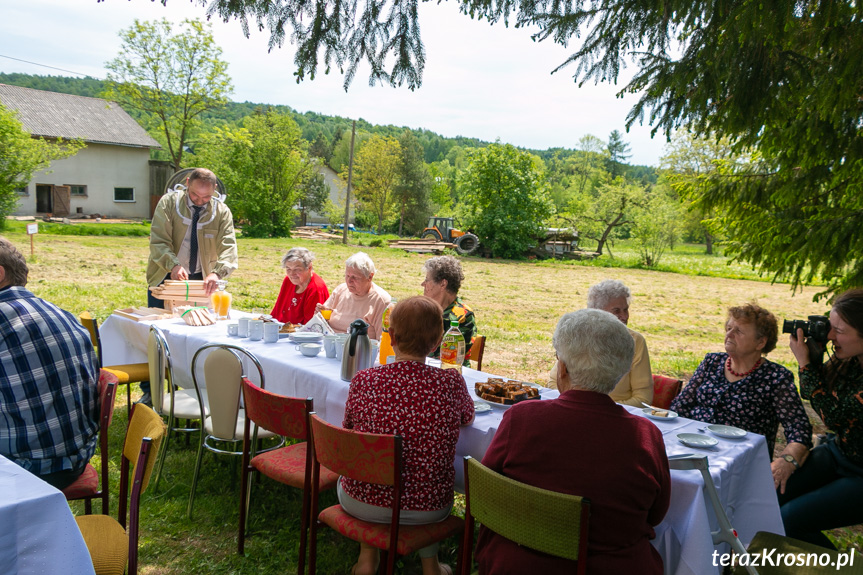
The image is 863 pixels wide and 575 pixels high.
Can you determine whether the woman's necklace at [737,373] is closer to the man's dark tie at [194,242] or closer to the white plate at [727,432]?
the white plate at [727,432]

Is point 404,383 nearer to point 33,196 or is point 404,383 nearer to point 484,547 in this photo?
point 484,547

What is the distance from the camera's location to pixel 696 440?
2311 mm

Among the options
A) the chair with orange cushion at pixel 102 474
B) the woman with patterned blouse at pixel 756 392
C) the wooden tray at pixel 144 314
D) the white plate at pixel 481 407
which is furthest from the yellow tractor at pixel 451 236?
the chair with orange cushion at pixel 102 474

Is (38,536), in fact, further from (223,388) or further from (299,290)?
(299,290)

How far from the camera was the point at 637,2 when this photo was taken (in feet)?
11.7

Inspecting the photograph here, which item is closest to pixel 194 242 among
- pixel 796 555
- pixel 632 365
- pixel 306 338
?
pixel 306 338

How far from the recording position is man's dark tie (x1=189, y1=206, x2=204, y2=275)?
5297 mm

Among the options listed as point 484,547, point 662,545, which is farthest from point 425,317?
point 662,545

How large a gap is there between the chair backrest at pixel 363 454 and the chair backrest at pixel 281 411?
35 cm

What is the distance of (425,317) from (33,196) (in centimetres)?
3325

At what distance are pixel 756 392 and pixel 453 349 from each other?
1465mm

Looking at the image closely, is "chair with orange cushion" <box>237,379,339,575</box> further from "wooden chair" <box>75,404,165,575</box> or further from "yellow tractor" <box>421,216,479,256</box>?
"yellow tractor" <box>421,216,479,256</box>

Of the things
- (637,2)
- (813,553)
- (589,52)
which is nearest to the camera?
(813,553)

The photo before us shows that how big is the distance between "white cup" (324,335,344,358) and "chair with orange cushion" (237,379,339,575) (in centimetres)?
61
